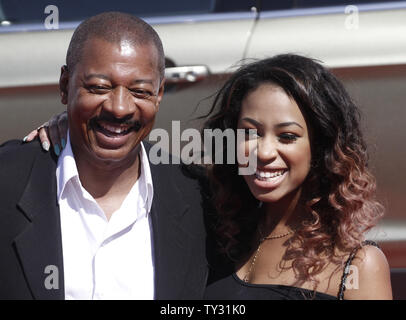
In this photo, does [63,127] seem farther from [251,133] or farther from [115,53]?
[251,133]

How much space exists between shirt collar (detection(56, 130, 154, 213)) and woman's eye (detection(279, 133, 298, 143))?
1.64ft

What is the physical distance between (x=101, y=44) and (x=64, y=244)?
0.68 meters

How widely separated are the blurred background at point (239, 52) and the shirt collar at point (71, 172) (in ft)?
1.41

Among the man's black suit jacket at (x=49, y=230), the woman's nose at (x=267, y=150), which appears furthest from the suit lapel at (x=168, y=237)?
the woman's nose at (x=267, y=150)

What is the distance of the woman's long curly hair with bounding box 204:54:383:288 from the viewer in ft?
8.07

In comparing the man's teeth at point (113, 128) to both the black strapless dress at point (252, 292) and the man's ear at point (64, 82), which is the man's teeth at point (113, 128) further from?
the black strapless dress at point (252, 292)

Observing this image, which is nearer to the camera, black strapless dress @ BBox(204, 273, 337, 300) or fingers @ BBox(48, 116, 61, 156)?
black strapless dress @ BBox(204, 273, 337, 300)

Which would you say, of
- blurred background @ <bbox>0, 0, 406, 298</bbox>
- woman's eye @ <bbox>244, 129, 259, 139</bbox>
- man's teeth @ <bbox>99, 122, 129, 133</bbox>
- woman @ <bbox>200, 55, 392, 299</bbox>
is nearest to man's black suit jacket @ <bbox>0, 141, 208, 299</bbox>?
woman @ <bbox>200, 55, 392, 299</bbox>

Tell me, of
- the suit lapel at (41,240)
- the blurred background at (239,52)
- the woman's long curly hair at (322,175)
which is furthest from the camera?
the blurred background at (239,52)

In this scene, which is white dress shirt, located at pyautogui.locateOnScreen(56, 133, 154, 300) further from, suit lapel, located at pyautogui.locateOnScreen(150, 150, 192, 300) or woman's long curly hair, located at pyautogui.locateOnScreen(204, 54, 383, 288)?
woman's long curly hair, located at pyautogui.locateOnScreen(204, 54, 383, 288)

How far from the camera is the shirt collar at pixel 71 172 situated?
2.54 metres

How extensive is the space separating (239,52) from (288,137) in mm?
681
